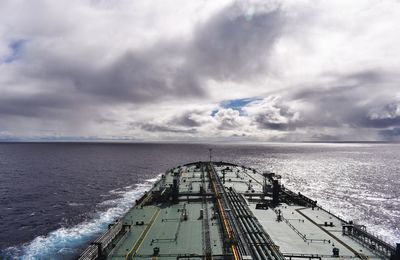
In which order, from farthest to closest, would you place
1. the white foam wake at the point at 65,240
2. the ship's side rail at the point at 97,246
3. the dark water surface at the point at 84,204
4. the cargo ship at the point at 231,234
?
the dark water surface at the point at 84,204 < the white foam wake at the point at 65,240 < the cargo ship at the point at 231,234 < the ship's side rail at the point at 97,246

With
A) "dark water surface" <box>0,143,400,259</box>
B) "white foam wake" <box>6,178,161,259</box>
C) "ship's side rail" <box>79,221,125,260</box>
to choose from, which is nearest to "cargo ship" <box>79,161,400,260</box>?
"ship's side rail" <box>79,221,125,260</box>

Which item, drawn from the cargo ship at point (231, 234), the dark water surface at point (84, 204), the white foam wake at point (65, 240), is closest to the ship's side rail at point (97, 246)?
the cargo ship at point (231, 234)

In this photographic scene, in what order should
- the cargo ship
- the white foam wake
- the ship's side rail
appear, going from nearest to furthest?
the ship's side rail → the cargo ship → the white foam wake

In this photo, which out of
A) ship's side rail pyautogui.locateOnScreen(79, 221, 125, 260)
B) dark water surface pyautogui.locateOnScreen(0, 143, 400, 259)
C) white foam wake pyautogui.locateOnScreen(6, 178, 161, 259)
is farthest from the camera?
dark water surface pyautogui.locateOnScreen(0, 143, 400, 259)

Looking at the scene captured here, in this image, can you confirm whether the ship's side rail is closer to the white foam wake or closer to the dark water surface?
the dark water surface

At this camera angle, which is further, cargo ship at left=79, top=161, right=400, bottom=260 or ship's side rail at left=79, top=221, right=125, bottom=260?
cargo ship at left=79, top=161, right=400, bottom=260

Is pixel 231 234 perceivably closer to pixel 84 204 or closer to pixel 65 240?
pixel 65 240

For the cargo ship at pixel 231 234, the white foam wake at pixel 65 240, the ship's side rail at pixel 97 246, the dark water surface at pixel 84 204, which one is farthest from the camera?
the dark water surface at pixel 84 204

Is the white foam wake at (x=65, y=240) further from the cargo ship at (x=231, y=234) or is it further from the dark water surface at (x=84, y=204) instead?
the cargo ship at (x=231, y=234)

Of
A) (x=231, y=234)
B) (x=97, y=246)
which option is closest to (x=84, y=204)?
(x=97, y=246)
